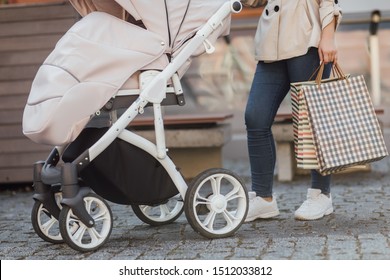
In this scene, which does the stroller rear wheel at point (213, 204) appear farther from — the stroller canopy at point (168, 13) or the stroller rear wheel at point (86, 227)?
the stroller canopy at point (168, 13)

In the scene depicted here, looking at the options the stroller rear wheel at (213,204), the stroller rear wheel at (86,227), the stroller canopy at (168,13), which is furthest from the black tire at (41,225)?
the stroller canopy at (168,13)

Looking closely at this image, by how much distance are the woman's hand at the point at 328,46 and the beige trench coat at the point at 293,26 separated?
0.04 meters

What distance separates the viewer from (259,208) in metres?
5.07

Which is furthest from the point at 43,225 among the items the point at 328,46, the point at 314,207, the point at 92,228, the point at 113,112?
the point at 328,46

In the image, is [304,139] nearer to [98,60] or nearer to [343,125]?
[343,125]

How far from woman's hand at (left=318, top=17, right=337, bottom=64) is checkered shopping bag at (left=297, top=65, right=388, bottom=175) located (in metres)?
0.11

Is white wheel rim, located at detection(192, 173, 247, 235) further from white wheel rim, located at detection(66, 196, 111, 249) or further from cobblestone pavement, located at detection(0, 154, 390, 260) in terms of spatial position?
white wheel rim, located at detection(66, 196, 111, 249)

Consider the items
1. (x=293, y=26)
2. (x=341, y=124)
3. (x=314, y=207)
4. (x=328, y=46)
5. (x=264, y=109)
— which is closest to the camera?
(x=341, y=124)

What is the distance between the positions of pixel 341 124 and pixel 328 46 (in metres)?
0.40

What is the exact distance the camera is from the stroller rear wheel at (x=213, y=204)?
4.46 meters

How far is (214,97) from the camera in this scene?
916 cm

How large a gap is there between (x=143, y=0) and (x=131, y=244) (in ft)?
3.81
